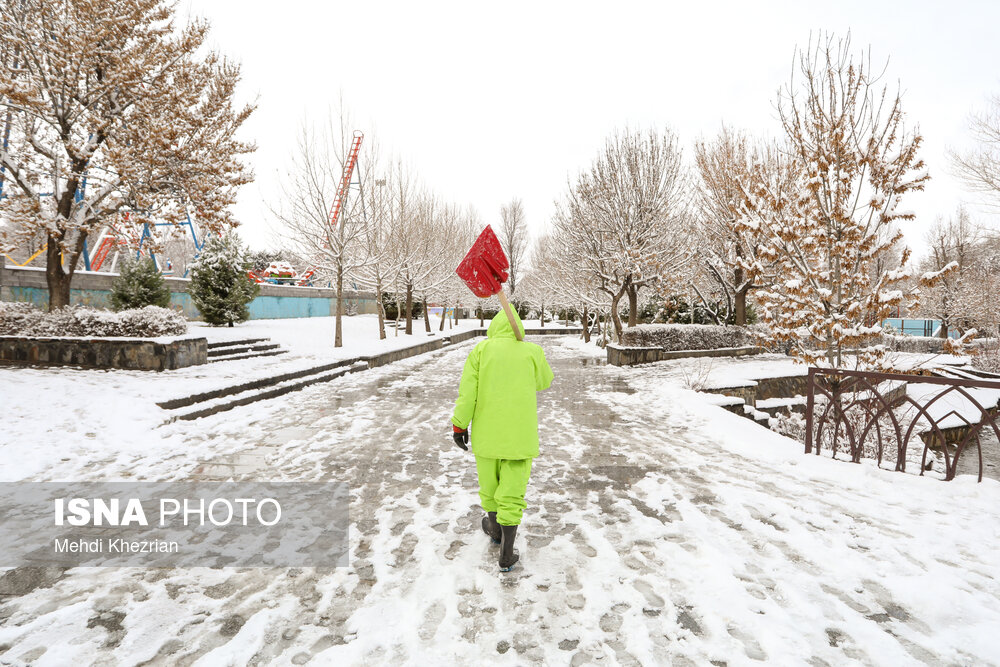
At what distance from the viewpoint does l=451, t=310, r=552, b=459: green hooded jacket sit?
3.13 m

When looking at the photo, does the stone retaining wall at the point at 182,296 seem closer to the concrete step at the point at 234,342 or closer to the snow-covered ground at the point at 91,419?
the concrete step at the point at 234,342

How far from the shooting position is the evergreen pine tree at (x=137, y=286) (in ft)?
53.2

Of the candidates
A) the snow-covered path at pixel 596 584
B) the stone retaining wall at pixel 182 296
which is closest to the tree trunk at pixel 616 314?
the snow-covered path at pixel 596 584

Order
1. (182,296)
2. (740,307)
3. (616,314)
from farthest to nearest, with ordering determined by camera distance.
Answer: (182,296) → (740,307) → (616,314)

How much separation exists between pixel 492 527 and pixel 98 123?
12.8 metres

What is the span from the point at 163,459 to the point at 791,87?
37.5ft

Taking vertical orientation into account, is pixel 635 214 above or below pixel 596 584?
above

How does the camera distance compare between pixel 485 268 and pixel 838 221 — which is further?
pixel 838 221

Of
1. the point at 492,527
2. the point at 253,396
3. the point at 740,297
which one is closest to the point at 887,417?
the point at 492,527

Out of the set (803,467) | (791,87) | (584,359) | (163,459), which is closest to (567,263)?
(584,359)

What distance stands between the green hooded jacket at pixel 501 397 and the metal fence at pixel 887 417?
4034 millimetres

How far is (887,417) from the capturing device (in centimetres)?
875

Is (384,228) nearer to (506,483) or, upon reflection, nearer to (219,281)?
(219,281)

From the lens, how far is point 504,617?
2629mm
